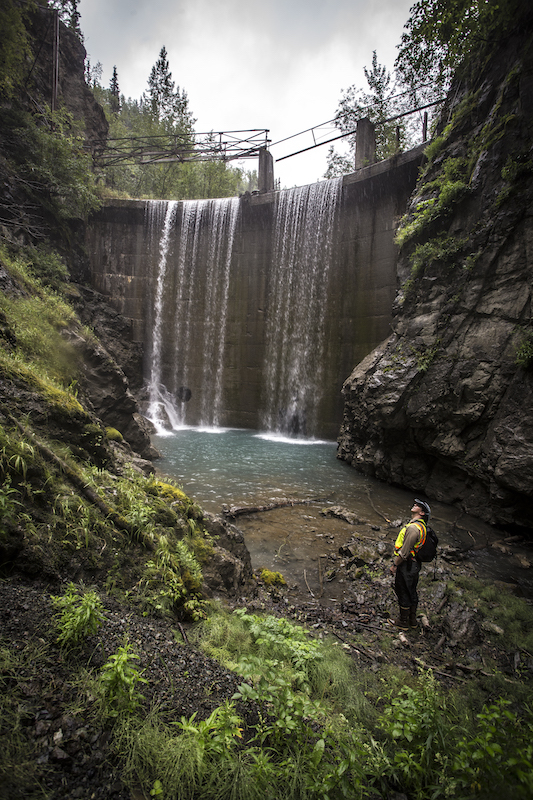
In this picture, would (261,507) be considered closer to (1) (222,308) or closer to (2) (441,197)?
(2) (441,197)

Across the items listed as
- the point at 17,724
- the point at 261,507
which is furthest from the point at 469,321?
the point at 17,724

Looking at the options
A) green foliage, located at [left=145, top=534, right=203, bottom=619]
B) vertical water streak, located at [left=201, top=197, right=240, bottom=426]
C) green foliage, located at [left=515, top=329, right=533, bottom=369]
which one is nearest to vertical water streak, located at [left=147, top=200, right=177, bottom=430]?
vertical water streak, located at [left=201, top=197, right=240, bottom=426]

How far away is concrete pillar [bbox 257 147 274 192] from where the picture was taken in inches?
769

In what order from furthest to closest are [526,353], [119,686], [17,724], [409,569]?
[526,353], [409,569], [119,686], [17,724]

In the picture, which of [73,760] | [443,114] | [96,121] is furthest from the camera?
[96,121]

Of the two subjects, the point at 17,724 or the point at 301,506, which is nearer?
the point at 17,724

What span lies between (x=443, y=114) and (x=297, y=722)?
1518 cm

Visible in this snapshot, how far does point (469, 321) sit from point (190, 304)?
1579 centimetres

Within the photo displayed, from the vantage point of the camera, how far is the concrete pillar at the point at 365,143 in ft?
55.5

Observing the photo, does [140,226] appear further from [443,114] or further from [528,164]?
[528,164]

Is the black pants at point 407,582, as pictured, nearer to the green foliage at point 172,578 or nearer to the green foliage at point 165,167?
the green foliage at point 172,578

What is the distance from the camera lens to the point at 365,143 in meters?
17.0

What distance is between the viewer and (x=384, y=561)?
5.90 meters

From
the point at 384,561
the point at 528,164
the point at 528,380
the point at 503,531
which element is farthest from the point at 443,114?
the point at 384,561
